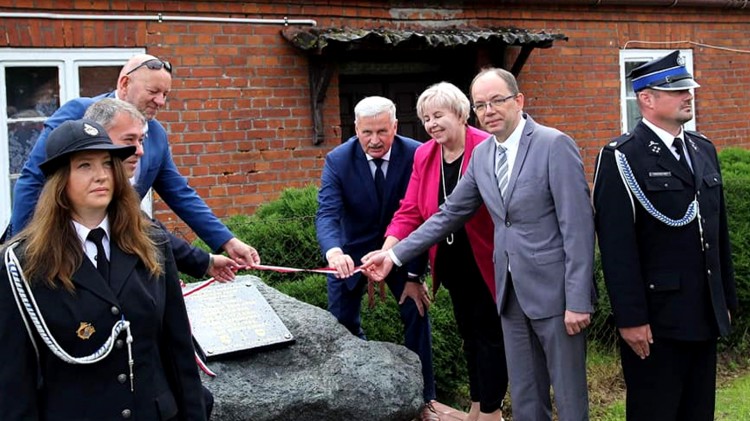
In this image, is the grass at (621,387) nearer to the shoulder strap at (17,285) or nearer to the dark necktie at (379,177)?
the dark necktie at (379,177)

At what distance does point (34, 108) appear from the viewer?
7.75 meters

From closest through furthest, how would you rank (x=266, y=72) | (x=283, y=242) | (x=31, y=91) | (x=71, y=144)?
(x=71, y=144) < (x=283, y=242) < (x=31, y=91) < (x=266, y=72)

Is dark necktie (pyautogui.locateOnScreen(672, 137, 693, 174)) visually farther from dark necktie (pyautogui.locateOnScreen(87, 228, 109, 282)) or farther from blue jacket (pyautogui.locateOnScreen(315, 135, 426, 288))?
dark necktie (pyautogui.locateOnScreen(87, 228, 109, 282))

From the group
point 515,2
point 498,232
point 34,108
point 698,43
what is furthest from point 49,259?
point 698,43

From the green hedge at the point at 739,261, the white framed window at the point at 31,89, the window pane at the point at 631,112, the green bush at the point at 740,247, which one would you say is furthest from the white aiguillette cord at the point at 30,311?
the window pane at the point at 631,112

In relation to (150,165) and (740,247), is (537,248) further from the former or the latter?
(740,247)

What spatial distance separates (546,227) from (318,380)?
135 cm

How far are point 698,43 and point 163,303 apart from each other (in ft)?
33.3

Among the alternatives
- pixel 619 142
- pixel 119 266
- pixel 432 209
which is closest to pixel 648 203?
pixel 619 142

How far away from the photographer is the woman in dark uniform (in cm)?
268

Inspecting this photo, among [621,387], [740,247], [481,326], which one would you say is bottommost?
[621,387]

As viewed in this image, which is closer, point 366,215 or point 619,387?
point 366,215

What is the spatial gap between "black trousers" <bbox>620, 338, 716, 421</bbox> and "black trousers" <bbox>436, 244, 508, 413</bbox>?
2.62ft

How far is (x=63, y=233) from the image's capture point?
9.07 ft
